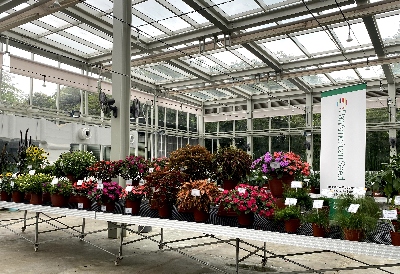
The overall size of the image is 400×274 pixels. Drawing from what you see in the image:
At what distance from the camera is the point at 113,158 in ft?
22.8

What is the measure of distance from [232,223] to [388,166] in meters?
1.83

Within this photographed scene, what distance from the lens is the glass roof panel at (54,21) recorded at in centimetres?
931

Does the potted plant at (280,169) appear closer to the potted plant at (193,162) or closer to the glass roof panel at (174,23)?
the potted plant at (193,162)

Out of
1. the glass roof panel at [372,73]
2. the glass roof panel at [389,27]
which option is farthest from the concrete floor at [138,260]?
the glass roof panel at [372,73]

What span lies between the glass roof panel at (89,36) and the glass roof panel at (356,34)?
6700 mm

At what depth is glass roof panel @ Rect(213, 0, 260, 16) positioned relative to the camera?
8.38 metres

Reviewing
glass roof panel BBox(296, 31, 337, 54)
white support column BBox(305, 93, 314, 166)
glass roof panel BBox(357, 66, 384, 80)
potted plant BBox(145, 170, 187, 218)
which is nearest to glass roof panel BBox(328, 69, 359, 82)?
glass roof panel BBox(357, 66, 384, 80)

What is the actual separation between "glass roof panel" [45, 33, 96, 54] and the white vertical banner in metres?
8.86

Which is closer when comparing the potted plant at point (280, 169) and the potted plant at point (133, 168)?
the potted plant at point (280, 169)

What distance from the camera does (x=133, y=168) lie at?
5.45 metres

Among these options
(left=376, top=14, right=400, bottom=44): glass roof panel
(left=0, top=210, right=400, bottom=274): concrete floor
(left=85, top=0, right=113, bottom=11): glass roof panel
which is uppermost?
(left=85, top=0, right=113, bottom=11): glass roof panel

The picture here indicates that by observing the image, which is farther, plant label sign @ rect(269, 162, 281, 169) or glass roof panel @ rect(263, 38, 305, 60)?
glass roof panel @ rect(263, 38, 305, 60)

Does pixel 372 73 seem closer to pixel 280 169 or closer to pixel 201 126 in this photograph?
pixel 201 126

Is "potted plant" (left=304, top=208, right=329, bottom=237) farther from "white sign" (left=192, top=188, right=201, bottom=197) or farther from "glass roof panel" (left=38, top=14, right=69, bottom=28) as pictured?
"glass roof panel" (left=38, top=14, right=69, bottom=28)
